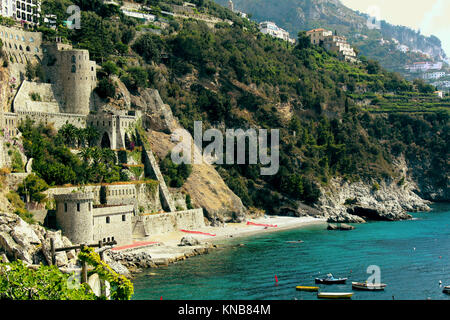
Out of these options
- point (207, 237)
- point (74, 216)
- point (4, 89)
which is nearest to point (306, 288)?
point (74, 216)

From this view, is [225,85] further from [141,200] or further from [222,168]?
[141,200]

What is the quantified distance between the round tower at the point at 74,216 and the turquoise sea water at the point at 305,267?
5.97 metres

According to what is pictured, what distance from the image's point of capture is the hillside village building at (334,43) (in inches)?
5411

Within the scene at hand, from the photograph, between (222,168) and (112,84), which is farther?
(222,168)

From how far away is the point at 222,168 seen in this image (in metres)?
74.6

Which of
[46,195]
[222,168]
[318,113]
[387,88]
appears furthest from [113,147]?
[387,88]

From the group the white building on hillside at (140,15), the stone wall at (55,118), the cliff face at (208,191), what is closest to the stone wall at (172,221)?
the cliff face at (208,191)

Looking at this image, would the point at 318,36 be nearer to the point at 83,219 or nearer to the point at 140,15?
the point at 140,15

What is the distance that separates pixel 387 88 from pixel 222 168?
6010 centimetres

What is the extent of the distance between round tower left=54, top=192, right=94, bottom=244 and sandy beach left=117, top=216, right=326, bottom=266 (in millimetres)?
4344

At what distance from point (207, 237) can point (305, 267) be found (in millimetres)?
14831

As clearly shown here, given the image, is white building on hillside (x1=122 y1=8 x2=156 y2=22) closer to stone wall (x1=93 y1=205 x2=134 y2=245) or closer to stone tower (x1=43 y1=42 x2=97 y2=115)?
stone tower (x1=43 y1=42 x2=97 y2=115)

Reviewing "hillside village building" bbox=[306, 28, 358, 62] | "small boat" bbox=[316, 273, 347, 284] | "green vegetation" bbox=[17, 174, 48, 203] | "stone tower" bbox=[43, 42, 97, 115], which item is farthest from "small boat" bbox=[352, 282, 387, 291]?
"hillside village building" bbox=[306, 28, 358, 62]

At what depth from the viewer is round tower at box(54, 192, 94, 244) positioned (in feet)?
136
